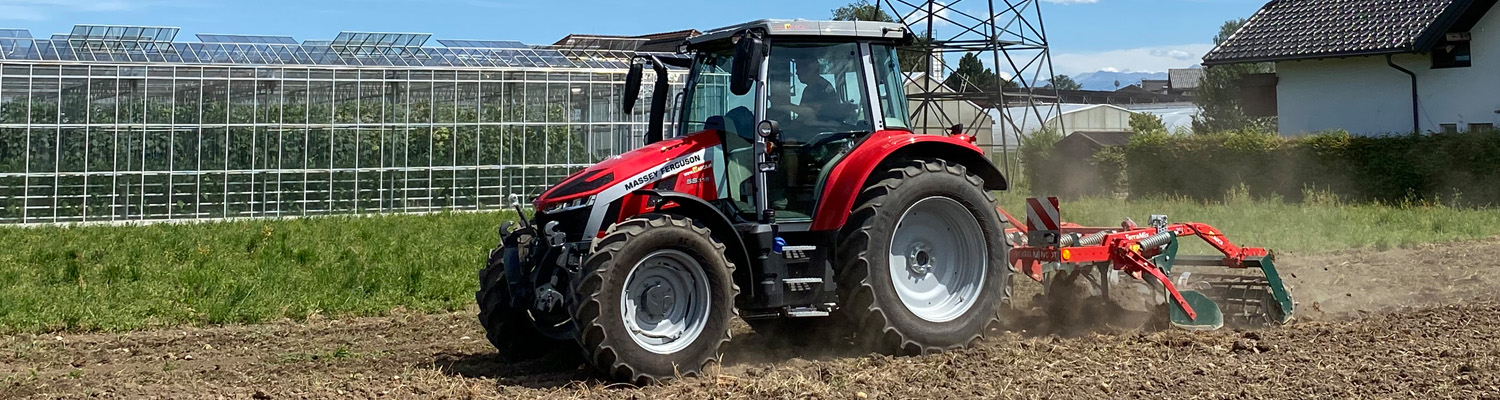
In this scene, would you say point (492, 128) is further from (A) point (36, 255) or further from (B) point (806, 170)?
(B) point (806, 170)

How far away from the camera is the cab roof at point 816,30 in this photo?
7074 mm

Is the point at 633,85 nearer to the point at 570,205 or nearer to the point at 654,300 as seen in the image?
the point at 570,205

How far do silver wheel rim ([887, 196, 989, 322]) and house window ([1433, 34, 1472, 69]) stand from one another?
20.9 m

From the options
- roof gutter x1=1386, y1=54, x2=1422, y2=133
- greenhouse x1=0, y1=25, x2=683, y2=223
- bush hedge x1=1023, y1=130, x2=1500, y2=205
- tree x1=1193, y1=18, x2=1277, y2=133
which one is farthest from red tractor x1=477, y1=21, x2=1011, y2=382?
tree x1=1193, y1=18, x2=1277, y2=133

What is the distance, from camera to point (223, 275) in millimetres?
11062

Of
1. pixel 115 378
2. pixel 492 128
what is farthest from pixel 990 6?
pixel 115 378

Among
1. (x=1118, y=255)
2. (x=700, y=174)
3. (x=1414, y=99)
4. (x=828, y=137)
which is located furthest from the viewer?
(x=1414, y=99)

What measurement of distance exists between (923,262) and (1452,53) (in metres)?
21.6

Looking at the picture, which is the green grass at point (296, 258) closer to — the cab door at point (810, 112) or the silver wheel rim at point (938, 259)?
the cab door at point (810, 112)

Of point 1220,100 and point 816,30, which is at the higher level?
point 1220,100

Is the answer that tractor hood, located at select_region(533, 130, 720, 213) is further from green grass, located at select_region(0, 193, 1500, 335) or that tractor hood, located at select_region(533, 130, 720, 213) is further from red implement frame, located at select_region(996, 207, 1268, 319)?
green grass, located at select_region(0, 193, 1500, 335)

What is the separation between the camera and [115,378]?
6922 millimetres

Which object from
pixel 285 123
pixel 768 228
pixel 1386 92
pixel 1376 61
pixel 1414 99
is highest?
pixel 1376 61

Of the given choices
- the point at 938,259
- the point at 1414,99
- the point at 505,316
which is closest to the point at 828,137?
the point at 938,259
